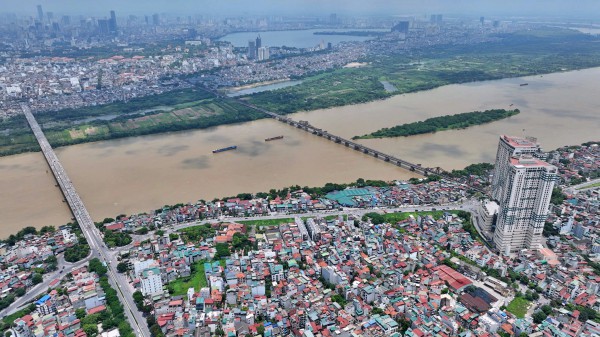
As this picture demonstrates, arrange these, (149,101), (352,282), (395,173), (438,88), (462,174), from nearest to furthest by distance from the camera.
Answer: (352,282) → (462,174) → (395,173) → (149,101) → (438,88)

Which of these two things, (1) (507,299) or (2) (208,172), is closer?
(1) (507,299)

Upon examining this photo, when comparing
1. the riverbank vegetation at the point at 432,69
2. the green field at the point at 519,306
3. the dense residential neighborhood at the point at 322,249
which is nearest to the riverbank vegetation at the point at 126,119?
the dense residential neighborhood at the point at 322,249

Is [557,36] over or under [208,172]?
over

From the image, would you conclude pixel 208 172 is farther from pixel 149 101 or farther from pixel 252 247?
pixel 149 101

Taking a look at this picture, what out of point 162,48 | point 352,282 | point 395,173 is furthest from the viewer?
point 162,48

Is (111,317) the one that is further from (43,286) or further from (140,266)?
(43,286)

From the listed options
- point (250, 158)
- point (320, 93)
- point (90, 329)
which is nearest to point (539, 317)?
point (90, 329)

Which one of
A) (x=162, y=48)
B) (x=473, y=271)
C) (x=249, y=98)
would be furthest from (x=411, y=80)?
(x=162, y=48)
